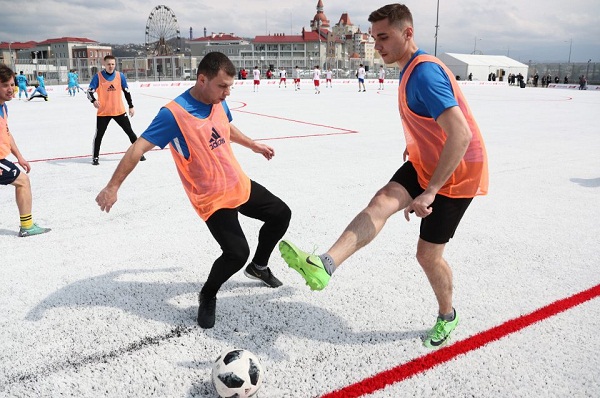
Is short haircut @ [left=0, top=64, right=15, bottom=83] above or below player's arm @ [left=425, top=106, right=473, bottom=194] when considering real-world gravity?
above

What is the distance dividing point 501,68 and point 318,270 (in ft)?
201

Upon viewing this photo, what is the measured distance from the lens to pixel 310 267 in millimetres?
2262

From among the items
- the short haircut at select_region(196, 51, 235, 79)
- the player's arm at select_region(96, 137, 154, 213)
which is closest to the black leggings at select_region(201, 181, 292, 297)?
the player's arm at select_region(96, 137, 154, 213)

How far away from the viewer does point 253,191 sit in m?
3.32

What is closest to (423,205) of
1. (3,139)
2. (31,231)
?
(31,231)

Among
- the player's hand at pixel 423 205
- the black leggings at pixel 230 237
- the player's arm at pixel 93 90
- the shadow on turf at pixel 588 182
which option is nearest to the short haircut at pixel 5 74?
the black leggings at pixel 230 237

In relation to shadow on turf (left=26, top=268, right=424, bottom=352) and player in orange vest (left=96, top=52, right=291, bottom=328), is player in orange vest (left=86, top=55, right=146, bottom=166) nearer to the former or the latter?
shadow on turf (left=26, top=268, right=424, bottom=352)

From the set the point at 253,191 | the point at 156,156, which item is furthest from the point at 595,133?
the point at 253,191

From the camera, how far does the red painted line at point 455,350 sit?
2.45m

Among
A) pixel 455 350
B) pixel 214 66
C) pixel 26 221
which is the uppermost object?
pixel 214 66

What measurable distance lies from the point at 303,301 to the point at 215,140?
1.35m

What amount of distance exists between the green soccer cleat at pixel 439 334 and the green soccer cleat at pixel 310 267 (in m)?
1.00

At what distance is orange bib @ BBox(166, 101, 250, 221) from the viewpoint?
2.94 meters

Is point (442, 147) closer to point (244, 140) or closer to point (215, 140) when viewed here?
point (215, 140)
